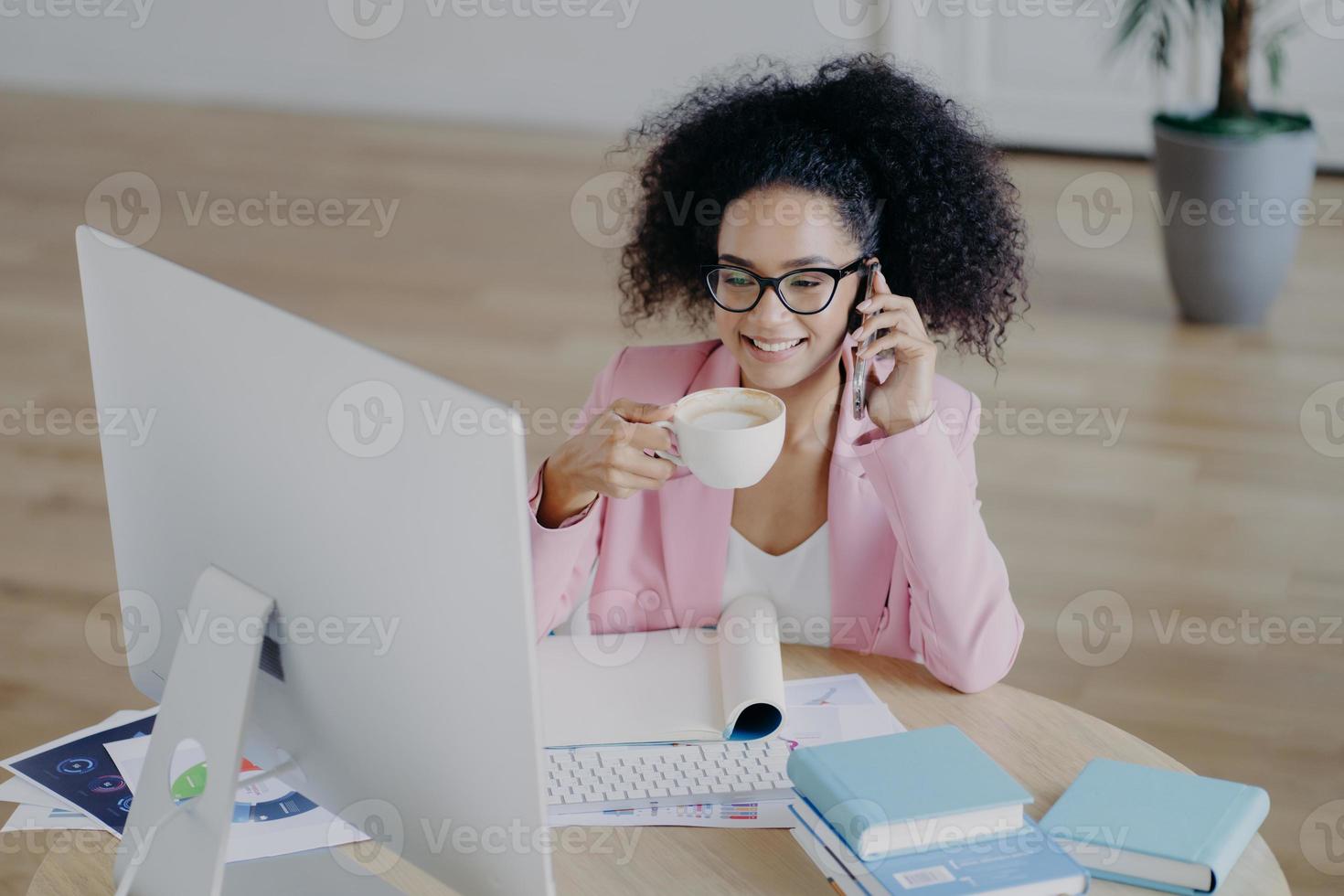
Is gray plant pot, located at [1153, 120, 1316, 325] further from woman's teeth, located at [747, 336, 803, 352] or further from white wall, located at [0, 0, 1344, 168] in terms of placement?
woman's teeth, located at [747, 336, 803, 352]

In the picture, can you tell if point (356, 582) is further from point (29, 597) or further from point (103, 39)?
point (103, 39)

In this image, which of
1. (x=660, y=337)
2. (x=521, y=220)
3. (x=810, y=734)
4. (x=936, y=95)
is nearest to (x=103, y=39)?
(x=521, y=220)

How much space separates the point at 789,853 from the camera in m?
1.39

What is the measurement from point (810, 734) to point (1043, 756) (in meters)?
0.23

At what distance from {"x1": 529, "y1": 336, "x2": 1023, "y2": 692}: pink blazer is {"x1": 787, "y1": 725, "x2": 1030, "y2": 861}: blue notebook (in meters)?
0.27

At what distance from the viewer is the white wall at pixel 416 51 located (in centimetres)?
613

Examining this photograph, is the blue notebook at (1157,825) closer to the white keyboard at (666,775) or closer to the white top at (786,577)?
the white keyboard at (666,775)

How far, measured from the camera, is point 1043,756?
1.52 m

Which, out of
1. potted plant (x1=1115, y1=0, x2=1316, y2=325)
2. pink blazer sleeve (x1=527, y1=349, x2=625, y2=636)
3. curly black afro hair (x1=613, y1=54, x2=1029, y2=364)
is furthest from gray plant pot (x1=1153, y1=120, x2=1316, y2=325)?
pink blazer sleeve (x1=527, y1=349, x2=625, y2=636)

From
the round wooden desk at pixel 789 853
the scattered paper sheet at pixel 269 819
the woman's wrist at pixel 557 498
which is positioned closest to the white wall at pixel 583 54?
the woman's wrist at pixel 557 498

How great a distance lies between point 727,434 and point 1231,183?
3293 mm

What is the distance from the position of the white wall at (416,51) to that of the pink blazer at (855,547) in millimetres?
4317

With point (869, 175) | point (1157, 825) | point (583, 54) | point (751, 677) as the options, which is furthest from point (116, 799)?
point (583, 54)

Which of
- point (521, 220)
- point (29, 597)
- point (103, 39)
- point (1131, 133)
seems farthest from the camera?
point (103, 39)
